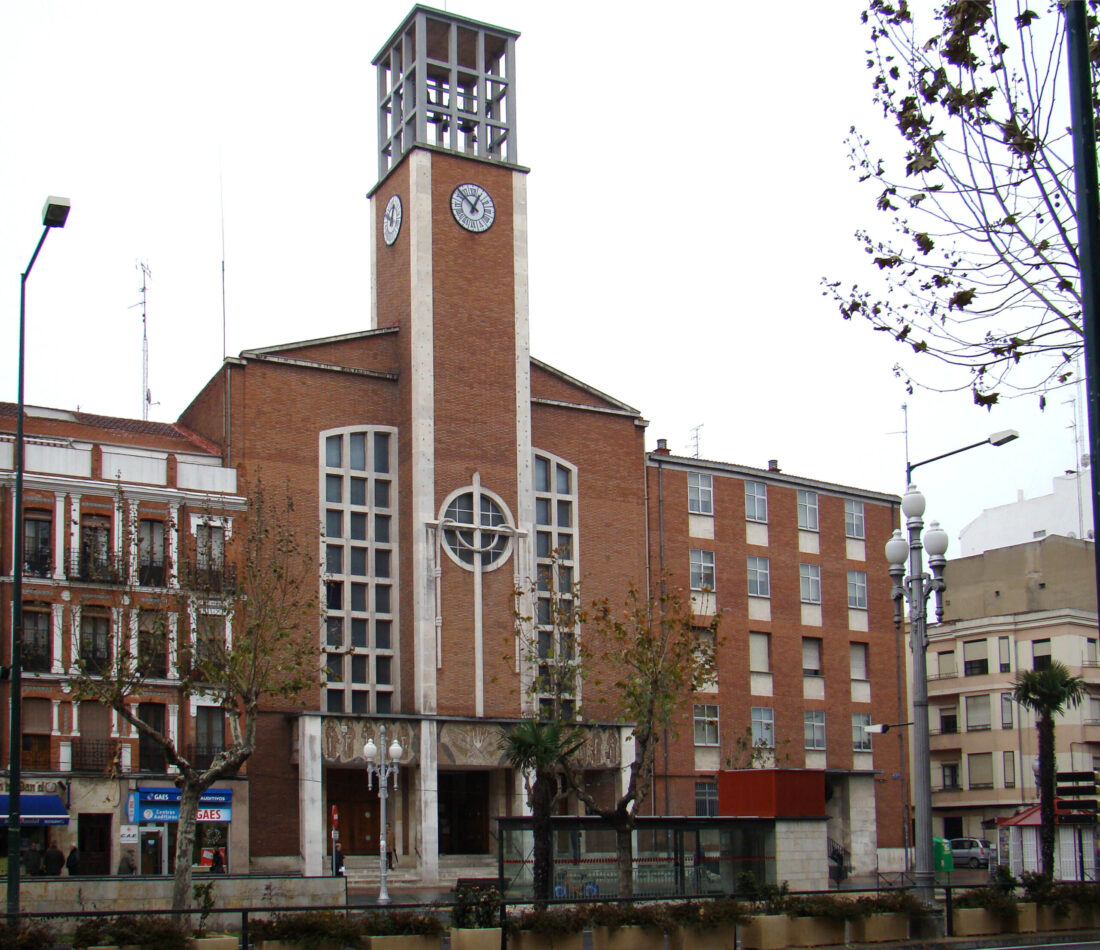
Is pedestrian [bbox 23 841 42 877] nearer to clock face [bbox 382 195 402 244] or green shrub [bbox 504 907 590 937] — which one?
green shrub [bbox 504 907 590 937]

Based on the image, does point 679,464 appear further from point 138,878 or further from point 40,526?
point 138,878

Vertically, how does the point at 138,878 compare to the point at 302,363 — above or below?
below

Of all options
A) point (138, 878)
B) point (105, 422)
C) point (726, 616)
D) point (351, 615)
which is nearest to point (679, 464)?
point (726, 616)

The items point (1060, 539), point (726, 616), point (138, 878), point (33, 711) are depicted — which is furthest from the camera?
point (1060, 539)

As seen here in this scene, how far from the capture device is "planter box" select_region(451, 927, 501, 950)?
21.8m

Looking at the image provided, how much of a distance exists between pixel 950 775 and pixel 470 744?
3468cm

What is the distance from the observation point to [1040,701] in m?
43.2

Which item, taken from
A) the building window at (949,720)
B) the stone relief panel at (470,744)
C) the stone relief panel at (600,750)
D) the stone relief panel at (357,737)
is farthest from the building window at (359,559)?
the building window at (949,720)

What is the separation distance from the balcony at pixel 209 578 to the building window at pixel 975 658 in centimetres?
4169

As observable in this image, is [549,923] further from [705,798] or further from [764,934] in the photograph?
[705,798]

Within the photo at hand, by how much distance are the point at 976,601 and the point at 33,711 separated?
50782 mm

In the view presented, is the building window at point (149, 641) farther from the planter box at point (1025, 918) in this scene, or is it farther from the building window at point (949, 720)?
the building window at point (949, 720)

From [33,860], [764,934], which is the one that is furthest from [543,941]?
[33,860]

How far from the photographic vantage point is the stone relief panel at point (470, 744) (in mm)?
47750
